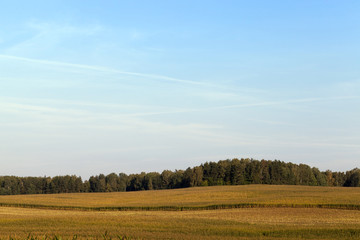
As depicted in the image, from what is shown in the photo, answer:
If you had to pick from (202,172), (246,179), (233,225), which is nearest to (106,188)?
(202,172)

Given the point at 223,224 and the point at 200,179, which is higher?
the point at 200,179

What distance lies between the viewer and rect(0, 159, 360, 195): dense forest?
4737 inches

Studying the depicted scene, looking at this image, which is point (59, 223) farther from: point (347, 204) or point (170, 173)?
point (170, 173)

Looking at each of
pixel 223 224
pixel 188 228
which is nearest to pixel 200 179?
pixel 223 224

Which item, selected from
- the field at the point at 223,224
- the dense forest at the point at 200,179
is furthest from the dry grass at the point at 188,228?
the dense forest at the point at 200,179

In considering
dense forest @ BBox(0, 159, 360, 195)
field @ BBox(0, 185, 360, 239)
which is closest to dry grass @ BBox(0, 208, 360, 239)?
field @ BBox(0, 185, 360, 239)

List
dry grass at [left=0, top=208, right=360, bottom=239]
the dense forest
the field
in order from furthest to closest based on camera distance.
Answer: the dense forest, the field, dry grass at [left=0, top=208, right=360, bottom=239]

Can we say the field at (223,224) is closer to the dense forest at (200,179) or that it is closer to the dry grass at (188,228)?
the dry grass at (188,228)

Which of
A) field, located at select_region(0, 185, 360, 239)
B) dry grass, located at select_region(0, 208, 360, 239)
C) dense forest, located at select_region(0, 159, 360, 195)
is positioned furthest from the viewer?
dense forest, located at select_region(0, 159, 360, 195)

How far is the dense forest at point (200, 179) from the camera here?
120m

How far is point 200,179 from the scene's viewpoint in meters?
121

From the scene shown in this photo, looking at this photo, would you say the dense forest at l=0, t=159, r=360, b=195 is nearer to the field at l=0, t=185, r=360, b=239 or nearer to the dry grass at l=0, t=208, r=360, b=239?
the field at l=0, t=185, r=360, b=239

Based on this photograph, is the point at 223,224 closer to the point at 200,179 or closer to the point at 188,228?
the point at 188,228

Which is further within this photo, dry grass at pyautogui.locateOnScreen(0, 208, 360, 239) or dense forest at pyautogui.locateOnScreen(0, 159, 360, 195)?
dense forest at pyautogui.locateOnScreen(0, 159, 360, 195)
